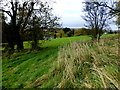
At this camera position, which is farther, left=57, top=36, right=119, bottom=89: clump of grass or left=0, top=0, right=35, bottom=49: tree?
left=0, top=0, right=35, bottom=49: tree

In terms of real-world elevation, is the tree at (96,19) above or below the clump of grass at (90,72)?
above

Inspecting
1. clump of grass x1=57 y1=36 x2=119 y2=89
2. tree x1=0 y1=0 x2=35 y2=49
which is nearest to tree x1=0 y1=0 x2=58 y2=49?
tree x1=0 y1=0 x2=35 y2=49

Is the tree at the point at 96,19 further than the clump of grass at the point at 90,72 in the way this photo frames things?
Yes

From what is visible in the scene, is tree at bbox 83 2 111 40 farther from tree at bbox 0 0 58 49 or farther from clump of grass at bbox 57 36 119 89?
clump of grass at bbox 57 36 119 89

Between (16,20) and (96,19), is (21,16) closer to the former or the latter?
(16,20)

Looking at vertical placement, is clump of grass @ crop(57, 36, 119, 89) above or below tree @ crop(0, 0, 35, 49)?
→ below

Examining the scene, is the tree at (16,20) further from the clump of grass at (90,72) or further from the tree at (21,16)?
the clump of grass at (90,72)

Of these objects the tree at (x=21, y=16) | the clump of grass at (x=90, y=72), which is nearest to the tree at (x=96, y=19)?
the tree at (x=21, y=16)

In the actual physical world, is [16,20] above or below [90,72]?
above

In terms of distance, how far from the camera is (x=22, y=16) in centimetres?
1288

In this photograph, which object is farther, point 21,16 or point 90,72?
point 21,16

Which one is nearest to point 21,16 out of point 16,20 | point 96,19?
point 16,20

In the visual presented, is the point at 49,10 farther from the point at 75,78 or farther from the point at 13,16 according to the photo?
the point at 75,78

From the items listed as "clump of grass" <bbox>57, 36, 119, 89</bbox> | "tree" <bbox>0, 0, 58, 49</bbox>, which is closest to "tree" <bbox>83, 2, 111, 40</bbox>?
"tree" <bbox>0, 0, 58, 49</bbox>
